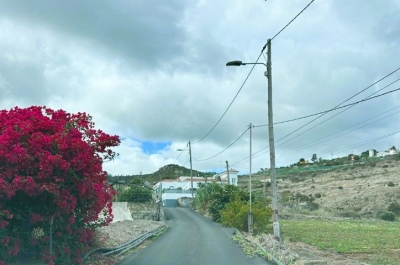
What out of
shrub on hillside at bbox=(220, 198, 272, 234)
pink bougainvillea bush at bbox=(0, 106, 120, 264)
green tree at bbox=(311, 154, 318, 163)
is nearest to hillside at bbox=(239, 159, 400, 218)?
shrub on hillside at bbox=(220, 198, 272, 234)

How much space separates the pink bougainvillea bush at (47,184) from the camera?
38.5ft

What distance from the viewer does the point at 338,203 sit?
73.2 metres

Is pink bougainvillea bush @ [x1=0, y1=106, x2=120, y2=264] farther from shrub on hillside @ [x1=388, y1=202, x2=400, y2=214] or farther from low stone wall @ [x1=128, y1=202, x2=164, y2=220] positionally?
shrub on hillside @ [x1=388, y1=202, x2=400, y2=214]

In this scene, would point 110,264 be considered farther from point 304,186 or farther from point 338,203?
point 304,186

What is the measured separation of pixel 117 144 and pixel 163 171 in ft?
434

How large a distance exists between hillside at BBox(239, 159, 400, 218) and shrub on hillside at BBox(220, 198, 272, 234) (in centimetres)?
2178

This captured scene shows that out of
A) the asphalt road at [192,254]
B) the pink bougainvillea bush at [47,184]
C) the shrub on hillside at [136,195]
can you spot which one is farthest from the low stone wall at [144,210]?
the pink bougainvillea bush at [47,184]

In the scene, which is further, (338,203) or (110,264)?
(338,203)

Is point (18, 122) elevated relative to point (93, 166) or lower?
elevated

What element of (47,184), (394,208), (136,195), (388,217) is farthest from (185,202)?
(47,184)

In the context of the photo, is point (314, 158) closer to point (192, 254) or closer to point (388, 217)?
point (388, 217)

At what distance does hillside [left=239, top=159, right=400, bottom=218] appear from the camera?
6719cm

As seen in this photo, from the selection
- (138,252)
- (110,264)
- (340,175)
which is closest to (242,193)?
(138,252)

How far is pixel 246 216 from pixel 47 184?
2112cm
